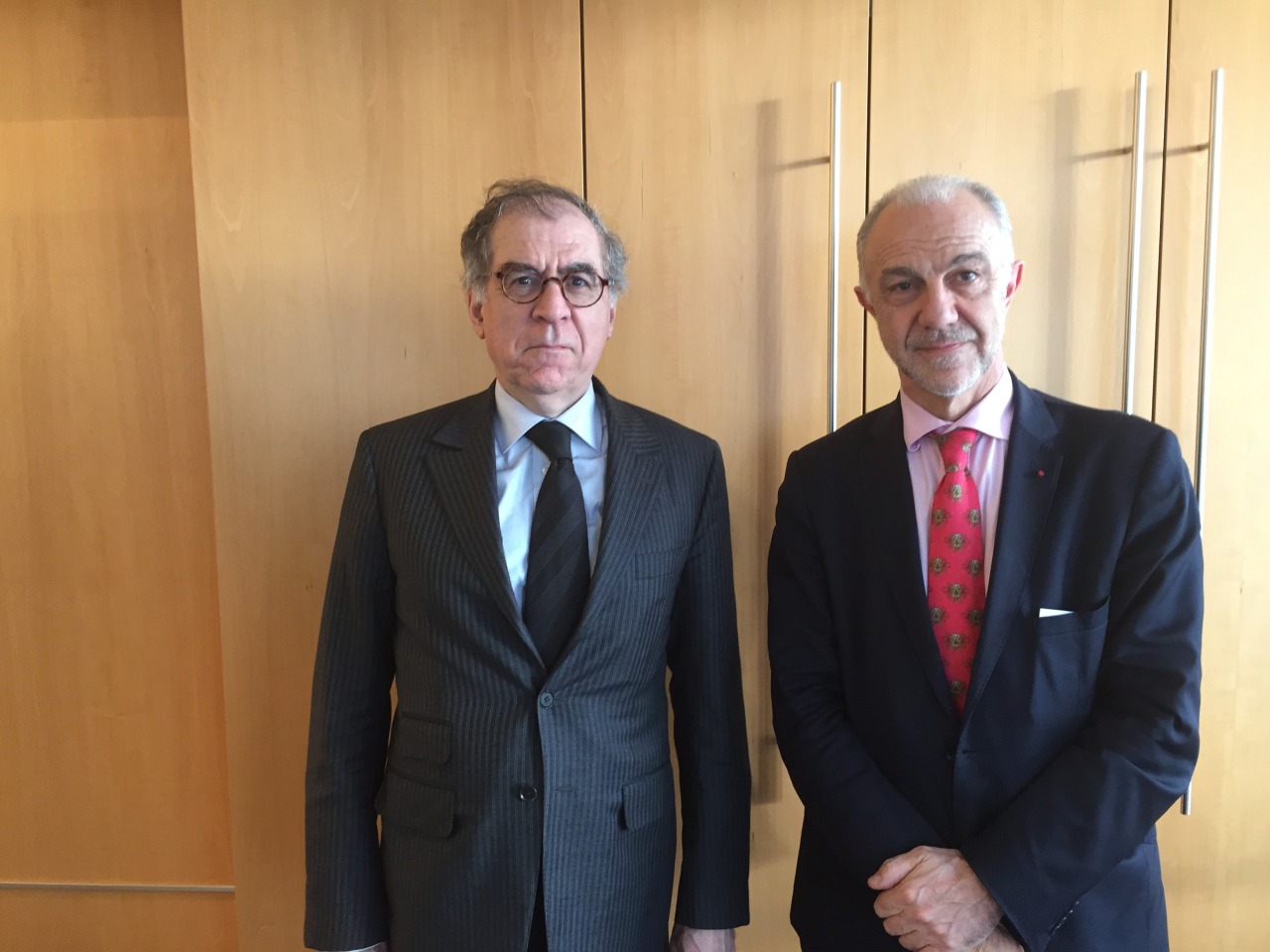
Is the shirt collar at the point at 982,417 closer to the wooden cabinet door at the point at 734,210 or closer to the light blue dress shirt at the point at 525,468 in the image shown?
the wooden cabinet door at the point at 734,210

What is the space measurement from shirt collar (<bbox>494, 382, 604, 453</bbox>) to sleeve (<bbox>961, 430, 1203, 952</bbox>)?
83 centimetres

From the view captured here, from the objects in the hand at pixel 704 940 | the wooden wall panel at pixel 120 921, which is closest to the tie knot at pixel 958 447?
the hand at pixel 704 940

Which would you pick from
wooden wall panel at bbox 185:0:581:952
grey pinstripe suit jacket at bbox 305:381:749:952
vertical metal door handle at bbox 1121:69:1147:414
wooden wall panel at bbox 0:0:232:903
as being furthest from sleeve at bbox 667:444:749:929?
wooden wall panel at bbox 0:0:232:903

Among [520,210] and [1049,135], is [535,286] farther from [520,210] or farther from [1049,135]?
[1049,135]

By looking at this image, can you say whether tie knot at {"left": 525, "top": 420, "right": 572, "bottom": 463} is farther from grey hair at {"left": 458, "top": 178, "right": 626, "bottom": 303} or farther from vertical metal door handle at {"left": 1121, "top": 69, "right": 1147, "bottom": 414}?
vertical metal door handle at {"left": 1121, "top": 69, "right": 1147, "bottom": 414}

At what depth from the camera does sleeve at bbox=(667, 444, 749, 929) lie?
145 centimetres

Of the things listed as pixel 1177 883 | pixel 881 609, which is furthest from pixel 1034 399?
pixel 1177 883

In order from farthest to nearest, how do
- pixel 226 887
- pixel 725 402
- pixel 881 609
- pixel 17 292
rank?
pixel 226 887 → pixel 17 292 → pixel 725 402 → pixel 881 609

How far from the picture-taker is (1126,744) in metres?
1.23

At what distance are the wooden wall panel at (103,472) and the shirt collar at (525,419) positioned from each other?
1121 mm

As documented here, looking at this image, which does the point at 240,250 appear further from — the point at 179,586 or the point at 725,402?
the point at 725,402

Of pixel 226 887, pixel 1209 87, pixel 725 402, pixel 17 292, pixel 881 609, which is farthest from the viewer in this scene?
pixel 226 887

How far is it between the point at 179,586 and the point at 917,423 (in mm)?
1840

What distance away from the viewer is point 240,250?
5.84ft
